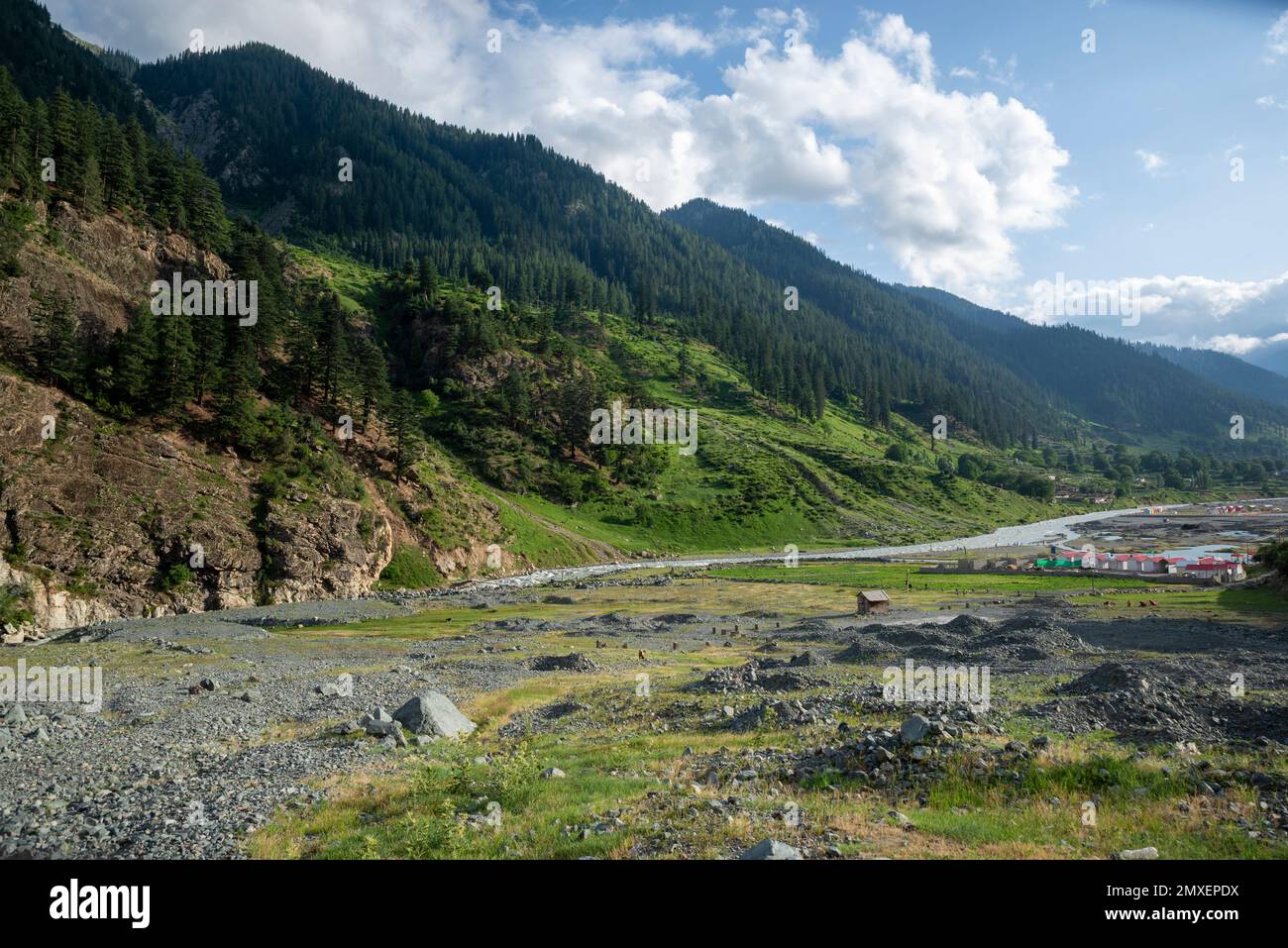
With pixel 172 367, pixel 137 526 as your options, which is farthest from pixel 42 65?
pixel 137 526

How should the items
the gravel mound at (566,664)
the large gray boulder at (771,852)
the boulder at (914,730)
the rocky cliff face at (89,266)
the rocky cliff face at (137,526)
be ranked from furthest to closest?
the rocky cliff face at (89,266)
the rocky cliff face at (137,526)
the gravel mound at (566,664)
the boulder at (914,730)
the large gray boulder at (771,852)

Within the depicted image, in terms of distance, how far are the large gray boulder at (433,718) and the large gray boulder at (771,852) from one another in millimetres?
15160

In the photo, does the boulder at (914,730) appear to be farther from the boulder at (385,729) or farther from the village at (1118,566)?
the village at (1118,566)

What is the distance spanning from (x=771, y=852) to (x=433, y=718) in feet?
52.7

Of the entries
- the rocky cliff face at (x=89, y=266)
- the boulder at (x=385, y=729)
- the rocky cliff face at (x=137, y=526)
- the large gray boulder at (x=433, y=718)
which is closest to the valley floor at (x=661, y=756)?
the boulder at (x=385, y=729)

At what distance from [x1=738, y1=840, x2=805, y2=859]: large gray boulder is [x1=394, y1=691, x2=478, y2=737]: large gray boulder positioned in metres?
15.2

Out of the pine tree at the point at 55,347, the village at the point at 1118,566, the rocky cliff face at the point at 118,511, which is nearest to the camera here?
the rocky cliff face at the point at 118,511

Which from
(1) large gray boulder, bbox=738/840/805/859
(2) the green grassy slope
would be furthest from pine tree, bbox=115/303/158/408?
(1) large gray boulder, bbox=738/840/805/859

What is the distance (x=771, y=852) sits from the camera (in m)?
9.10

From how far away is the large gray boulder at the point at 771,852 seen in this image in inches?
355

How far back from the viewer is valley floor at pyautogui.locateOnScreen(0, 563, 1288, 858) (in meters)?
11.4

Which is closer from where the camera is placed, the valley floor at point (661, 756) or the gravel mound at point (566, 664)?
the valley floor at point (661, 756)

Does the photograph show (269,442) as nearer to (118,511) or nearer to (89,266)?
(118,511)
